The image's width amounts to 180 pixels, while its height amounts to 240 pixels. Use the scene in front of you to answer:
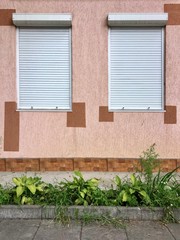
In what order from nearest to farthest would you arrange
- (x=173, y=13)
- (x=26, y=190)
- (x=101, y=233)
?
(x=101, y=233) < (x=26, y=190) < (x=173, y=13)

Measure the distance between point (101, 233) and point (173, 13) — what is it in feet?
16.7

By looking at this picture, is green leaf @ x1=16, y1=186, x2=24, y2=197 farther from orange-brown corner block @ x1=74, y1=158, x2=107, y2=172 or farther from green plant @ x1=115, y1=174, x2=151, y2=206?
orange-brown corner block @ x1=74, y1=158, x2=107, y2=172

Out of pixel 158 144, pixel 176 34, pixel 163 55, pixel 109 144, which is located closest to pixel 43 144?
pixel 109 144

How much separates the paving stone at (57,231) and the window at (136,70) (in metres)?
3.48

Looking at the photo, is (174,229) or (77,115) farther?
(77,115)

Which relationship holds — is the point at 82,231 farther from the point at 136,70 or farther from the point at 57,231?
the point at 136,70

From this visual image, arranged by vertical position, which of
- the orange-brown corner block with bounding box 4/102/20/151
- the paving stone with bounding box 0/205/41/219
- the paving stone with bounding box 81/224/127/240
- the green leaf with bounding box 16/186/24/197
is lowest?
the paving stone with bounding box 81/224/127/240

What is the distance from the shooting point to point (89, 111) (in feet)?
25.2

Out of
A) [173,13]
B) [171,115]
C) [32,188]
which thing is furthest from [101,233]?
[173,13]

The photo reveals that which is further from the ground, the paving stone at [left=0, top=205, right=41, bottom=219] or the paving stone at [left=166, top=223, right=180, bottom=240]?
the paving stone at [left=0, top=205, right=41, bottom=219]

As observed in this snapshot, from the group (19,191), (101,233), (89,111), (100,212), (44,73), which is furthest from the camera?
(44,73)

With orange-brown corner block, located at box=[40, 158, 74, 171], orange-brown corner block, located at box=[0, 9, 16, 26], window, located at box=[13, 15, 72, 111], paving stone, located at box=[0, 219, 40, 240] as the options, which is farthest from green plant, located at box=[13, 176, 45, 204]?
orange-brown corner block, located at box=[0, 9, 16, 26]

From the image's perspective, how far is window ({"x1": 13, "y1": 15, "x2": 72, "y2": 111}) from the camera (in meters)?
7.75

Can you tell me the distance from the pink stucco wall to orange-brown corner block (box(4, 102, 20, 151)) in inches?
3.6
